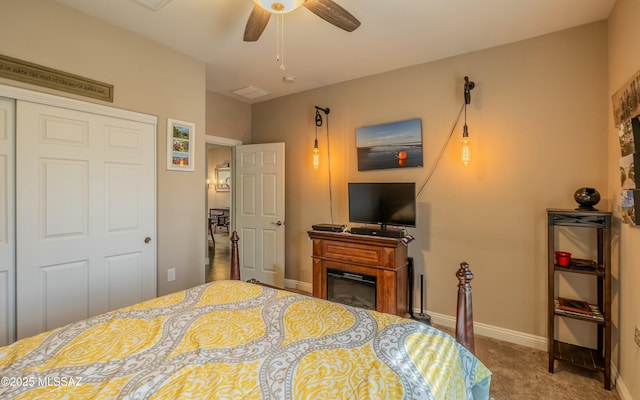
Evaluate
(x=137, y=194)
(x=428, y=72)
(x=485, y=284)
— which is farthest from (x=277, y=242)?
(x=428, y=72)

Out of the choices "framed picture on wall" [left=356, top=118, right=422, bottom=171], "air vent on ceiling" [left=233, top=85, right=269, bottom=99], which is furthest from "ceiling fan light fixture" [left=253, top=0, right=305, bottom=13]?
"air vent on ceiling" [left=233, top=85, right=269, bottom=99]

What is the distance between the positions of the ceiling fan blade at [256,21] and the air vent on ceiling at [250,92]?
5.84 feet

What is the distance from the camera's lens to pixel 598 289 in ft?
7.64

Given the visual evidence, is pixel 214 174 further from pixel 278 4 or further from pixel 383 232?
pixel 278 4

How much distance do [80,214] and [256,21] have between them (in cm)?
195

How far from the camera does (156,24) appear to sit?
8.04ft

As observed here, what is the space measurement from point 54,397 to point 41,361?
0.30 m

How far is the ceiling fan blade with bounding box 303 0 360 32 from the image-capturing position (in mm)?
1741

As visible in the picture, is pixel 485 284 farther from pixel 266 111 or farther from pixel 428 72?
pixel 266 111

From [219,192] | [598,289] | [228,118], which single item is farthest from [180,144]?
[219,192]

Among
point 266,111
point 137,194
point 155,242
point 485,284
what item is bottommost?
point 485,284

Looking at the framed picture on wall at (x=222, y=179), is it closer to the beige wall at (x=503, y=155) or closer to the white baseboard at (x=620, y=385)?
the beige wall at (x=503, y=155)

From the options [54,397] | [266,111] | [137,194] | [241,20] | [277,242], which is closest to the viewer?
[54,397]

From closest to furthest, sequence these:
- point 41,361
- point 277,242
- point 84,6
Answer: point 41,361 → point 84,6 → point 277,242
